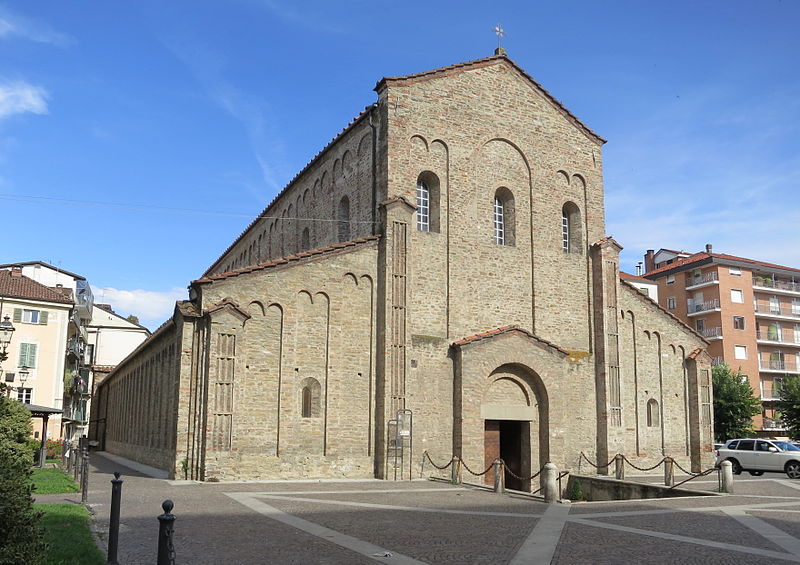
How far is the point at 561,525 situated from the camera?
1269cm

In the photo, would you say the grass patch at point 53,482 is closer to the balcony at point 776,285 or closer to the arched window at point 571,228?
the arched window at point 571,228

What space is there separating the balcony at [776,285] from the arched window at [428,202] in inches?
1857

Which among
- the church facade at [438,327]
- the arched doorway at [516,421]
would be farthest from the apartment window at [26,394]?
the arched doorway at [516,421]

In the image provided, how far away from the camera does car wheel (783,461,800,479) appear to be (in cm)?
2581

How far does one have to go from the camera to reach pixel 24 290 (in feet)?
132

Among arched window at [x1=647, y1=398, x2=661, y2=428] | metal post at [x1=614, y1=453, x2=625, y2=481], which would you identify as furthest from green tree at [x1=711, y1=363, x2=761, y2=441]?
metal post at [x1=614, y1=453, x2=625, y2=481]

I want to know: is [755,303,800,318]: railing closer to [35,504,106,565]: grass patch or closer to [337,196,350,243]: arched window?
[337,196,350,243]: arched window

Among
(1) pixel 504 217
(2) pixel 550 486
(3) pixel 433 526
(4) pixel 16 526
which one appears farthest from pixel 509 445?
Result: (4) pixel 16 526

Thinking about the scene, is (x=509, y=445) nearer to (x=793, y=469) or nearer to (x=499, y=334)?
(x=499, y=334)

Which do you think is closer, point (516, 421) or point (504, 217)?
point (516, 421)

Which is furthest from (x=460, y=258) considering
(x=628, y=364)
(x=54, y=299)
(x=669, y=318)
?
(x=54, y=299)

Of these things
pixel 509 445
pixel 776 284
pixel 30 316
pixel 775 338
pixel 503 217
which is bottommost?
pixel 509 445

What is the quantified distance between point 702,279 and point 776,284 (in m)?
7.88

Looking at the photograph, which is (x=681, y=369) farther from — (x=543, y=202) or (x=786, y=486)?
(x=543, y=202)
